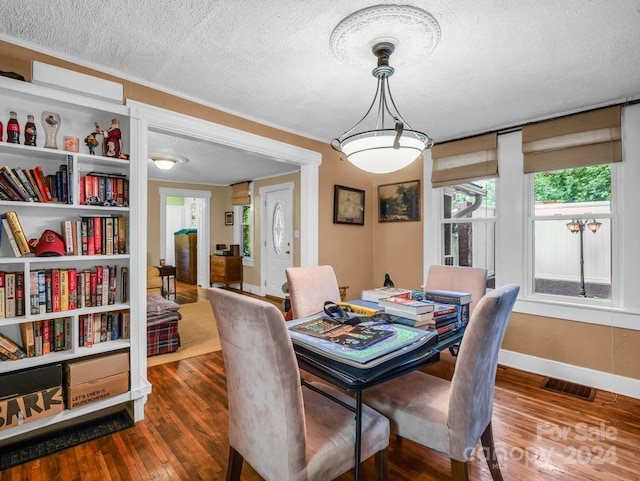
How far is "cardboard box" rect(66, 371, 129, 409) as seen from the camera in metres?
1.94

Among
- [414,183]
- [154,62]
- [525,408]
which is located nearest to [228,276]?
[414,183]

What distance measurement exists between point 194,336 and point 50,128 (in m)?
2.71

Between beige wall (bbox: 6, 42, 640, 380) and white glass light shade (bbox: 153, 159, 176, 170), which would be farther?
white glass light shade (bbox: 153, 159, 176, 170)

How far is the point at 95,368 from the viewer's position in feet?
6.59

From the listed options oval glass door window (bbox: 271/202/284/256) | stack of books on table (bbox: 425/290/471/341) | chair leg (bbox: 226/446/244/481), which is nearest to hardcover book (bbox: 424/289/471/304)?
stack of books on table (bbox: 425/290/471/341)

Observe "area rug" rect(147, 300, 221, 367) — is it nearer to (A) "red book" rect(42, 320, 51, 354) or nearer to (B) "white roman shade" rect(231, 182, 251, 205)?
(A) "red book" rect(42, 320, 51, 354)

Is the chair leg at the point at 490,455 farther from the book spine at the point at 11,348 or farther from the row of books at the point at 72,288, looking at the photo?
the book spine at the point at 11,348

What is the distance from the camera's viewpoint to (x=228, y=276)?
6.50 metres

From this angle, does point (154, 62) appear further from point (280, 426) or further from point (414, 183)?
point (414, 183)

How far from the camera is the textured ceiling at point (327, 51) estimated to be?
5.18 ft

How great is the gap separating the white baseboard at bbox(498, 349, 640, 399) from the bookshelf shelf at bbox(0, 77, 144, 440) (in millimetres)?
3182

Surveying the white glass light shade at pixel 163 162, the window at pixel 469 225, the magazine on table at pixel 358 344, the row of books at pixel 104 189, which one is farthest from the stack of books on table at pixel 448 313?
the white glass light shade at pixel 163 162

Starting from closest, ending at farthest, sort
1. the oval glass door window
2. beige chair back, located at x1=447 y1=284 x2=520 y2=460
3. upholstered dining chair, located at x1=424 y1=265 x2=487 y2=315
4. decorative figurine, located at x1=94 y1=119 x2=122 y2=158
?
beige chair back, located at x1=447 y1=284 x2=520 y2=460
decorative figurine, located at x1=94 y1=119 x2=122 y2=158
upholstered dining chair, located at x1=424 y1=265 x2=487 y2=315
the oval glass door window

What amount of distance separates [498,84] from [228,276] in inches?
216
